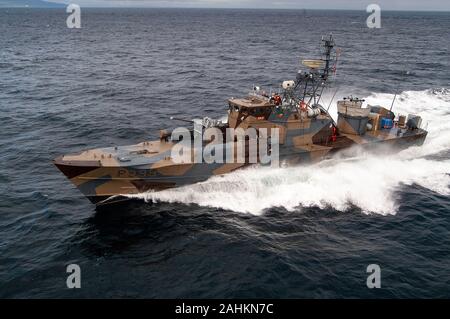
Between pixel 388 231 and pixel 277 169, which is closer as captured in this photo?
pixel 388 231

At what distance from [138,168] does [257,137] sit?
7380 millimetres

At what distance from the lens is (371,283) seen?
16141 millimetres

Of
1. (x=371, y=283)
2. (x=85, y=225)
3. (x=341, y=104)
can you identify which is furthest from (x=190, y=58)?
(x=371, y=283)

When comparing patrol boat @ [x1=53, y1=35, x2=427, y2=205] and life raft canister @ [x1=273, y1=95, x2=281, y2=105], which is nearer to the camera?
patrol boat @ [x1=53, y1=35, x2=427, y2=205]

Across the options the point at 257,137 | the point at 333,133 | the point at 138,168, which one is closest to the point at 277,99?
Result: the point at 257,137

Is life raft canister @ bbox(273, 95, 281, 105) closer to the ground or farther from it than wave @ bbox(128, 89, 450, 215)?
farther from it

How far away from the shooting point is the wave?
73.1 feet

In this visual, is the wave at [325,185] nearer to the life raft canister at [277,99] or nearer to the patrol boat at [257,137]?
the patrol boat at [257,137]

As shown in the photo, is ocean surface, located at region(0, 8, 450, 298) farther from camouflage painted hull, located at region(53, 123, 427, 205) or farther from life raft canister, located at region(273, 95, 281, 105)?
life raft canister, located at region(273, 95, 281, 105)

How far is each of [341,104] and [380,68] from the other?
39784mm

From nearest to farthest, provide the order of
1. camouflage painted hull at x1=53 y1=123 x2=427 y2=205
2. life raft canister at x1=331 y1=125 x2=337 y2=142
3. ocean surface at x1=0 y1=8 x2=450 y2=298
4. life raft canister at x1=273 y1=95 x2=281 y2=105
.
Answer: ocean surface at x1=0 y1=8 x2=450 y2=298, camouflage painted hull at x1=53 y1=123 x2=427 y2=205, life raft canister at x1=273 y1=95 x2=281 y2=105, life raft canister at x1=331 y1=125 x2=337 y2=142

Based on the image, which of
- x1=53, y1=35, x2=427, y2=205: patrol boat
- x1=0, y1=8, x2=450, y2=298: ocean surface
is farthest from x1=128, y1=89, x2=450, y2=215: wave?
x1=53, y1=35, x2=427, y2=205: patrol boat

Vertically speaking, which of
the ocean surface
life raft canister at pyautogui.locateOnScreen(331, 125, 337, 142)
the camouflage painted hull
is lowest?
the ocean surface
